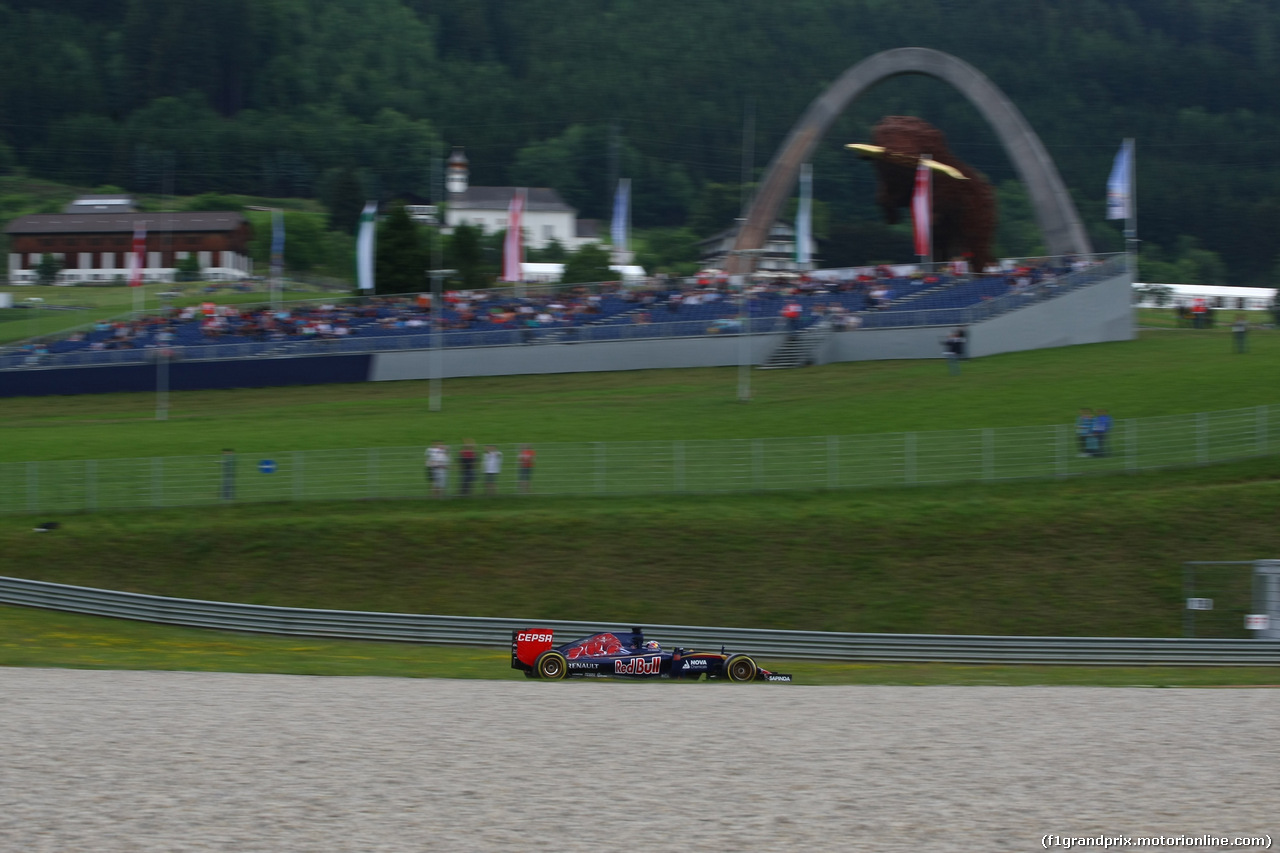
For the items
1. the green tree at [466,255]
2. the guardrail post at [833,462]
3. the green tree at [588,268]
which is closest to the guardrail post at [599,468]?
the guardrail post at [833,462]

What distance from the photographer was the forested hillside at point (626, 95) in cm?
14550

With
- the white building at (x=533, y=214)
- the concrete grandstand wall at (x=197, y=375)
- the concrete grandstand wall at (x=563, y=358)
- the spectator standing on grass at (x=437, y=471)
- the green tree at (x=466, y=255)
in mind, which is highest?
the white building at (x=533, y=214)

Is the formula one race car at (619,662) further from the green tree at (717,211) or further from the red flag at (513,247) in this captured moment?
the green tree at (717,211)

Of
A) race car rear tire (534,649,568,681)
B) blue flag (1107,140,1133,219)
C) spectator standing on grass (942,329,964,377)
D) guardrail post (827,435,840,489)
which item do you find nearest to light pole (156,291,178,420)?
guardrail post (827,435,840,489)

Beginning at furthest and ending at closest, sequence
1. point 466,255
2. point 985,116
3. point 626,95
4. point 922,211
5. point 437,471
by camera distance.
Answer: point 626,95
point 466,255
point 985,116
point 922,211
point 437,471

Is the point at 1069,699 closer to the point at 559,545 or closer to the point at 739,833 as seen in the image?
the point at 739,833

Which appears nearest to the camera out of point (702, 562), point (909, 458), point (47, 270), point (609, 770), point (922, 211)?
point (609, 770)

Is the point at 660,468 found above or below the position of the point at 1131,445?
below

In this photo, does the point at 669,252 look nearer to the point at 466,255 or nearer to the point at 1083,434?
the point at 466,255

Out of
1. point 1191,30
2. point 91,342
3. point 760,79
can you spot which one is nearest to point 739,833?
point 91,342

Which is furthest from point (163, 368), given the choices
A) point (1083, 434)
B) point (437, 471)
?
point (1083, 434)

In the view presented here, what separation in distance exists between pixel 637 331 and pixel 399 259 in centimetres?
2258

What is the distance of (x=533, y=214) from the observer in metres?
137

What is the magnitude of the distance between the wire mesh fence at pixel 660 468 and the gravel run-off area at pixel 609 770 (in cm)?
1268
